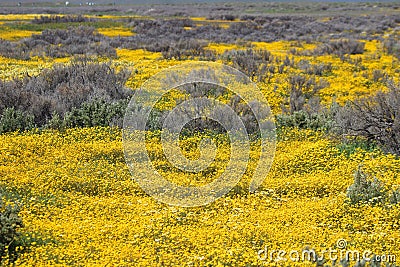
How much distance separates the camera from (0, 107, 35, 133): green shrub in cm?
1038

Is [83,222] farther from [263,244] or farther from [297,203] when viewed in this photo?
[297,203]

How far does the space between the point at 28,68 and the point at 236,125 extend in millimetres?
9803

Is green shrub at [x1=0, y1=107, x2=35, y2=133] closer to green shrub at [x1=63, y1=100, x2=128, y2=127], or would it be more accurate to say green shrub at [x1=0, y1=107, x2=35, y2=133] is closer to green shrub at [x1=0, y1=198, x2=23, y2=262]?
green shrub at [x1=63, y1=100, x2=128, y2=127]

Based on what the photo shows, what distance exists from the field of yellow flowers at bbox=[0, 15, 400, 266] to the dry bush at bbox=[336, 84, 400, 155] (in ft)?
1.50

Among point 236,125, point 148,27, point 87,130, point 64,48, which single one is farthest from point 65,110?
point 148,27

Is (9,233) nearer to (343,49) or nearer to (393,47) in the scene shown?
(343,49)

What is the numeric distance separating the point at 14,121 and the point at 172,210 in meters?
5.02

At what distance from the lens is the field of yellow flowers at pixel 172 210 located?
18.6 feet

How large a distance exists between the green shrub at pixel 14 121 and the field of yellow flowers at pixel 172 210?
377 millimetres

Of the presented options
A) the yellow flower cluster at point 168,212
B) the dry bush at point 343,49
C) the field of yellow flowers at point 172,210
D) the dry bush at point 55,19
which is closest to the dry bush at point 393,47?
the dry bush at point 343,49

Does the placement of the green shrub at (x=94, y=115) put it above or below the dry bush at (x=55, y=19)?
below

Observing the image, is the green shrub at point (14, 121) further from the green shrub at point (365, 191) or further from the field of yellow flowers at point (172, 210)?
the green shrub at point (365, 191)

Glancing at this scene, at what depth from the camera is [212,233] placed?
20.1ft

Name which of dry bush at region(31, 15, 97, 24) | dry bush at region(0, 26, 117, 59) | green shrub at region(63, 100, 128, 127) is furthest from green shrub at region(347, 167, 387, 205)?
dry bush at region(31, 15, 97, 24)
